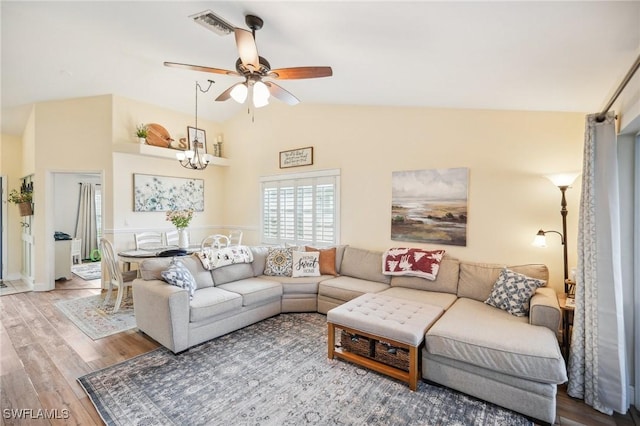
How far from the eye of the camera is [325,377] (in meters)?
2.45

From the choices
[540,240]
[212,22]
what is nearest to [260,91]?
[212,22]

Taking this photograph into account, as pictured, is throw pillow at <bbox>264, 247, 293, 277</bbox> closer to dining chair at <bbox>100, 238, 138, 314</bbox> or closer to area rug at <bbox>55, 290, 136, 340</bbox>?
area rug at <bbox>55, 290, 136, 340</bbox>

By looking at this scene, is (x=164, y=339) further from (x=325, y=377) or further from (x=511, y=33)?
(x=511, y=33)

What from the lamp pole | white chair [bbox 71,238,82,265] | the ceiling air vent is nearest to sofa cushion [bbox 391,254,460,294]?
the lamp pole

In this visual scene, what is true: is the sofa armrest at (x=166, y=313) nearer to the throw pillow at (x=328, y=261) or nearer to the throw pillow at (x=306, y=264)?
the throw pillow at (x=306, y=264)

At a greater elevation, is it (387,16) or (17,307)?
(387,16)

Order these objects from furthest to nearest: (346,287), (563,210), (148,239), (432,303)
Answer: (148,239) → (346,287) → (432,303) → (563,210)

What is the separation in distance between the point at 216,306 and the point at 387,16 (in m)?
3.01

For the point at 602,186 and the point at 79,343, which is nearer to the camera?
the point at 602,186

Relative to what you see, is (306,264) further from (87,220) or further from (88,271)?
(87,220)

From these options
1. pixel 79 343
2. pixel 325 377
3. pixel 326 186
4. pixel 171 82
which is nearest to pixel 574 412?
pixel 325 377

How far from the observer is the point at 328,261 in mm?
4254

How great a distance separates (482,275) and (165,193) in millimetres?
5521

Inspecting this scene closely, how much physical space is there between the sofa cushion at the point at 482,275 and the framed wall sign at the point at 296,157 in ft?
9.72
